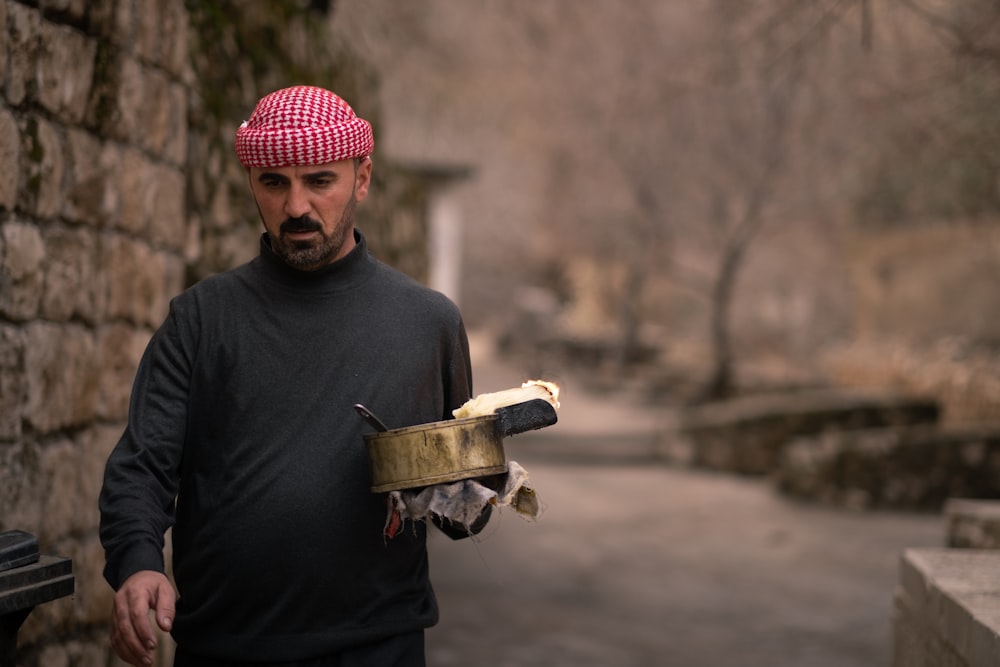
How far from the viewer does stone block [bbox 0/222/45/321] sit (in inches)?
118

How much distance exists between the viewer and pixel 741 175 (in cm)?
1633

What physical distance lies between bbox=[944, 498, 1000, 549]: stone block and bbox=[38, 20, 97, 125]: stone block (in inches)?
150

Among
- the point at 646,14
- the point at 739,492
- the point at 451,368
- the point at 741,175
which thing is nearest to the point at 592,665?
the point at 451,368

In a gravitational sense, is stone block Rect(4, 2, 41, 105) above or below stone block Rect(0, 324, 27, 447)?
above

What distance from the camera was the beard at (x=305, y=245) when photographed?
230 cm

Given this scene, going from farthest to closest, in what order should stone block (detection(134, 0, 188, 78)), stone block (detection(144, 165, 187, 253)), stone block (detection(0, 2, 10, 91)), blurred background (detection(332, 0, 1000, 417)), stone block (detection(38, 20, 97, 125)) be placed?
blurred background (detection(332, 0, 1000, 417)) → stone block (detection(144, 165, 187, 253)) → stone block (detection(134, 0, 188, 78)) → stone block (detection(38, 20, 97, 125)) → stone block (detection(0, 2, 10, 91))

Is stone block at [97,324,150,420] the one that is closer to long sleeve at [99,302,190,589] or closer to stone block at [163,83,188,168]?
stone block at [163,83,188,168]

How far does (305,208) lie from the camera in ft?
7.49

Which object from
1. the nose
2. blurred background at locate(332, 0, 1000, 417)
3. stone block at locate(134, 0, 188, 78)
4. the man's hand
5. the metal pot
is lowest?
the man's hand

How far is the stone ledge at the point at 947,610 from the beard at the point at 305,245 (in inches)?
71.5

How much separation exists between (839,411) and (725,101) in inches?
218

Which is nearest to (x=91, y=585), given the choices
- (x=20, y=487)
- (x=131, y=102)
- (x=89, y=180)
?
(x=20, y=487)

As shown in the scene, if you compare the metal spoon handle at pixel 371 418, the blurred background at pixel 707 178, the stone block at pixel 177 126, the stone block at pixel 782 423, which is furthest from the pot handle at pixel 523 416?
the stone block at pixel 782 423

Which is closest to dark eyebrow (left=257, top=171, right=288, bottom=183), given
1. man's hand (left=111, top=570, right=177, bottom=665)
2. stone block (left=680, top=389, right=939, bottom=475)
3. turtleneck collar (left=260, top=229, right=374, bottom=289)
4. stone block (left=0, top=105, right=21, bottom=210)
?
turtleneck collar (left=260, top=229, right=374, bottom=289)
